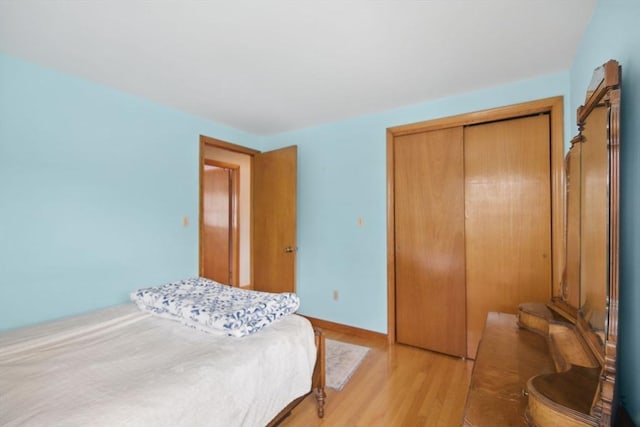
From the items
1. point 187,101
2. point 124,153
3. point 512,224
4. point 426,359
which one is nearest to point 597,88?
point 512,224

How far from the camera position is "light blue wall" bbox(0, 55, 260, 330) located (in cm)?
177

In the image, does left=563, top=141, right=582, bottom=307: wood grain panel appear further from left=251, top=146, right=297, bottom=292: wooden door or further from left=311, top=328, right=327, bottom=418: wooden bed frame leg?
left=251, top=146, right=297, bottom=292: wooden door

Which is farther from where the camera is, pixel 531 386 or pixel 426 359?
pixel 426 359

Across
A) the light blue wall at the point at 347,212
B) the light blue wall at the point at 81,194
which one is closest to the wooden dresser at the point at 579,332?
the light blue wall at the point at 347,212

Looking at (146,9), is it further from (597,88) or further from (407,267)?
(407,267)

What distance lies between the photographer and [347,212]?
2.98m

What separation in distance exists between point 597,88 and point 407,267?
6.47 feet

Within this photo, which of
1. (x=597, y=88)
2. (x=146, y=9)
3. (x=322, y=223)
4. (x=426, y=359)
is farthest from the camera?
(x=322, y=223)

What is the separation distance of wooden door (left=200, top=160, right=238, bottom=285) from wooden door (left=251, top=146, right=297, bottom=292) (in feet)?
3.39

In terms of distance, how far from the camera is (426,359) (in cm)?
Answer: 243

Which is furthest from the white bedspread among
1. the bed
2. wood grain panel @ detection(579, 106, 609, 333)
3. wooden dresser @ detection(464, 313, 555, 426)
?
wood grain panel @ detection(579, 106, 609, 333)

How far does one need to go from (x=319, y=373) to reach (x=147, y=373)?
3.17 ft

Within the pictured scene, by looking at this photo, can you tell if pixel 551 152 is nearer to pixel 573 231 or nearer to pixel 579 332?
pixel 573 231

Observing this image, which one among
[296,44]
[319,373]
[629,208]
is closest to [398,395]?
[319,373]
